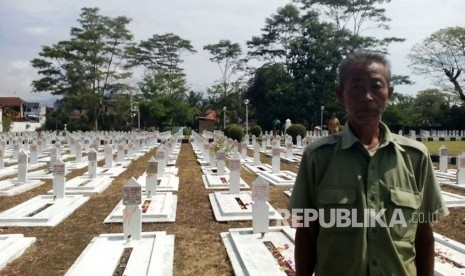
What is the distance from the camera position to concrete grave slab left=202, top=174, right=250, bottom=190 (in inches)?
418

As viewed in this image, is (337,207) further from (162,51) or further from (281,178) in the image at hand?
(162,51)

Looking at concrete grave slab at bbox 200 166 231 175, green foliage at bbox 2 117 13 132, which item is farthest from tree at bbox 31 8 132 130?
concrete grave slab at bbox 200 166 231 175

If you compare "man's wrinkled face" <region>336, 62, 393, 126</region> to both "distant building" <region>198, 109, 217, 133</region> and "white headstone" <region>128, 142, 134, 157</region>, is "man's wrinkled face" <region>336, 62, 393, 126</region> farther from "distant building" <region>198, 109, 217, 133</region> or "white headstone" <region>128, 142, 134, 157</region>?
"distant building" <region>198, 109, 217, 133</region>

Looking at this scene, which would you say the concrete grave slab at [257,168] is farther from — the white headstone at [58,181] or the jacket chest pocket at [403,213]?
the jacket chest pocket at [403,213]

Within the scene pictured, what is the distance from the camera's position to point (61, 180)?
8.97 metres

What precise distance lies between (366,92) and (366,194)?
0.43 metres

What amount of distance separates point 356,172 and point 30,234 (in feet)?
19.4

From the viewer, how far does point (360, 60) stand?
6.42 ft

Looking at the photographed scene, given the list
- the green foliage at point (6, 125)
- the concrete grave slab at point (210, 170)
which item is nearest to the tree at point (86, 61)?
the green foliage at point (6, 125)

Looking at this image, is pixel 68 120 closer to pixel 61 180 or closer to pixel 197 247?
pixel 61 180

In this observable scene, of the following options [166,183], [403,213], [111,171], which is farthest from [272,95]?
[403,213]

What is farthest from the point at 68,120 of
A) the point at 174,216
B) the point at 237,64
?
the point at 174,216

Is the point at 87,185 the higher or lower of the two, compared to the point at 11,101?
lower

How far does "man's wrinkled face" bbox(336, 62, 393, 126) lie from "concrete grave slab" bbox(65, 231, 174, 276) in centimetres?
335
